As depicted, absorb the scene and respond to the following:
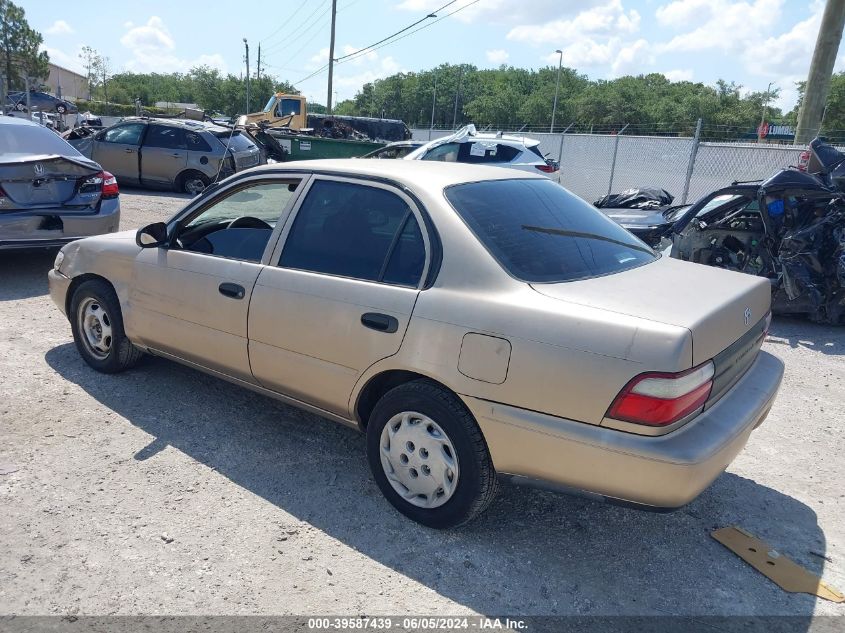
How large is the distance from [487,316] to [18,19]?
234ft

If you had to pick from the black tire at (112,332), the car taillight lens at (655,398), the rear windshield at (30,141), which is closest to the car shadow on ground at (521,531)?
the black tire at (112,332)

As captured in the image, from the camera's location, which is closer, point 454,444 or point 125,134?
point 454,444

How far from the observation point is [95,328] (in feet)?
15.0

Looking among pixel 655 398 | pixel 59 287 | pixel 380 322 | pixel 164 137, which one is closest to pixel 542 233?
pixel 380 322

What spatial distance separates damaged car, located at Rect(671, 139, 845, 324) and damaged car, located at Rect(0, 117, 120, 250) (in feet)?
21.0

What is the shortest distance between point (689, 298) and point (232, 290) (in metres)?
2.34

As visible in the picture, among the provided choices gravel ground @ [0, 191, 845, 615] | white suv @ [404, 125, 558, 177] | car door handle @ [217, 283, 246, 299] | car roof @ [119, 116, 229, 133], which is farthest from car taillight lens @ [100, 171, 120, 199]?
car roof @ [119, 116, 229, 133]

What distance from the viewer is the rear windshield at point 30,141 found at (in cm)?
668

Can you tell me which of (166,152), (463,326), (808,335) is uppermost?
(166,152)

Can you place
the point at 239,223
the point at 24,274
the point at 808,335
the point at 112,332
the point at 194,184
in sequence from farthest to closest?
the point at 194,184
the point at 24,274
the point at 808,335
the point at 112,332
the point at 239,223

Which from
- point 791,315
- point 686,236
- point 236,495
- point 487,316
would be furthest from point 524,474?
point 791,315

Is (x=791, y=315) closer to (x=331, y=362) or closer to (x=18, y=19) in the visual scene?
(x=331, y=362)

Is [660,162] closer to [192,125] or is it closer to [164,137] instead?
[192,125]

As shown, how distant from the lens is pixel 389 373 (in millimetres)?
3061
